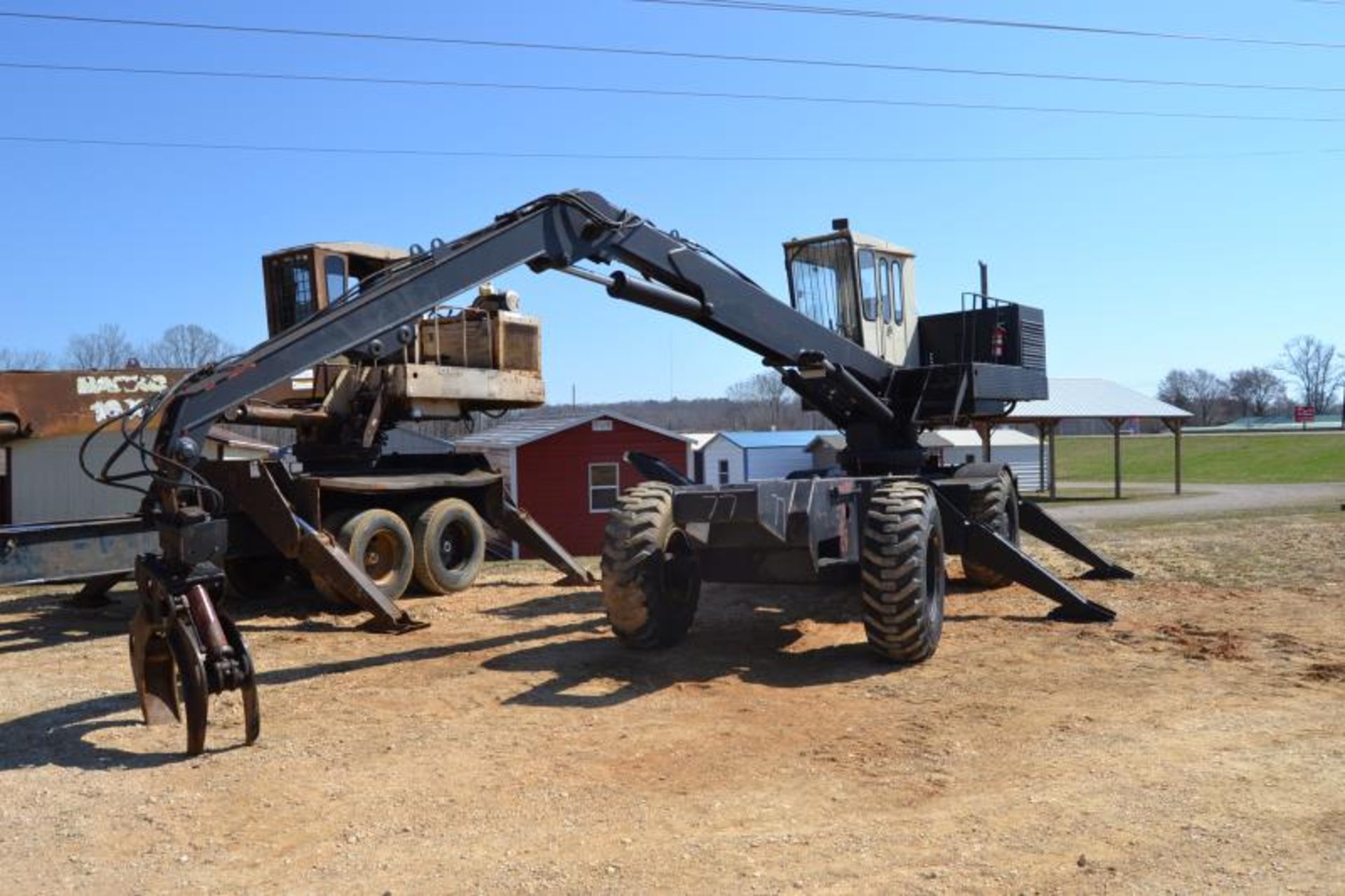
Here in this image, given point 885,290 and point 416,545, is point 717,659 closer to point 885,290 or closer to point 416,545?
point 416,545

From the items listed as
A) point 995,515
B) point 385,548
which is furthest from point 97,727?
point 995,515

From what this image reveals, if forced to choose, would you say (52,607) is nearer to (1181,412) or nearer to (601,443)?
(601,443)

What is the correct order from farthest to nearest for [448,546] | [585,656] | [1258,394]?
[1258,394] < [448,546] < [585,656]

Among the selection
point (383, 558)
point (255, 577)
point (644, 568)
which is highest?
point (644, 568)

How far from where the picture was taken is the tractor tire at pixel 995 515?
37.6ft

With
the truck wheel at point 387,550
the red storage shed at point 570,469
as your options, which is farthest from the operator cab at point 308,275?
the red storage shed at point 570,469

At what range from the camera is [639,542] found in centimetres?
874

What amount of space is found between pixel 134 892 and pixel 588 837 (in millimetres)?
1832

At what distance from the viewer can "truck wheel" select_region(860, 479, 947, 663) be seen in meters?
8.34

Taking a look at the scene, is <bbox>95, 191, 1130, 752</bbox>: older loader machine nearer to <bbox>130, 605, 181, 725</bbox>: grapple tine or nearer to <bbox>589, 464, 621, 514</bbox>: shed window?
<bbox>130, 605, 181, 725</bbox>: grapple tine

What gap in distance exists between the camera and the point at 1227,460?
56875 mm

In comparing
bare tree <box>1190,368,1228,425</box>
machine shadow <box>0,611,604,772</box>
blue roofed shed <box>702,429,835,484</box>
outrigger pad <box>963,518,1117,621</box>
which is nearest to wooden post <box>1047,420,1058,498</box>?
blue roofed shed <box>702,429,835,484</box>

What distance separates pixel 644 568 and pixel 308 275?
20.1 feet

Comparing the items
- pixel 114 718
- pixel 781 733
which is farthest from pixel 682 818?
pixel 114 718
